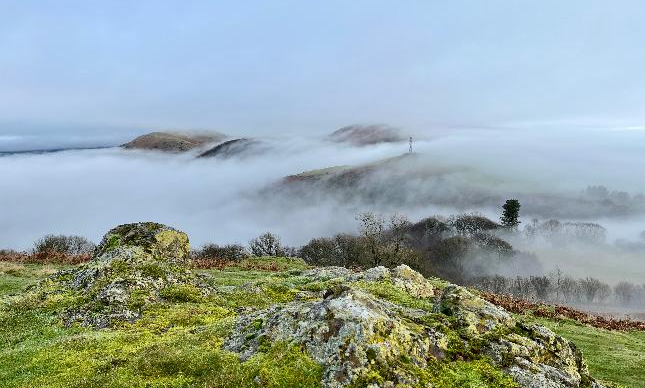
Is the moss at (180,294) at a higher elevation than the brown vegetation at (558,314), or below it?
higher

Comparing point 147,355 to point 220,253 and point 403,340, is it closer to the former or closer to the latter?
point 403,340

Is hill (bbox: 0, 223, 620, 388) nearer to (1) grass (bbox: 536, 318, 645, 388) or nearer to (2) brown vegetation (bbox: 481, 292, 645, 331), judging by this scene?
(1) grass (bbox: 536, 318, 645, 388)

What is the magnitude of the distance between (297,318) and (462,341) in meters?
5.24

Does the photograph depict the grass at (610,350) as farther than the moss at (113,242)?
No

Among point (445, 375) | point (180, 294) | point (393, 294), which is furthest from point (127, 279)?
point (445, 375)

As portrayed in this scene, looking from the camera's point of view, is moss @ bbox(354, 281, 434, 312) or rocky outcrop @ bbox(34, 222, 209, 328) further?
moss @ bbox(354, 281, 434, 312)

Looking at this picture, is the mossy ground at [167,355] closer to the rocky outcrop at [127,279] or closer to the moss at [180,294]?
the moss at [180,294]

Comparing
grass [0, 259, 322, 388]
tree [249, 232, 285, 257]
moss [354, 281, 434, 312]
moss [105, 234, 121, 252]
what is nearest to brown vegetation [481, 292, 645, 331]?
moss [354, 281, 434, 312]

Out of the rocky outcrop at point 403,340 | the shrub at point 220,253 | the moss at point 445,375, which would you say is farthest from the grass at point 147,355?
the shrub at point 220,253

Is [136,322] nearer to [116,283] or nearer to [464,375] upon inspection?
[116,283]

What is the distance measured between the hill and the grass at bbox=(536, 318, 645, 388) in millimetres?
14516

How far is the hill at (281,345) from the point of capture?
12.9m

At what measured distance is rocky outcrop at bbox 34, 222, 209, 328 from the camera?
21.1 metres

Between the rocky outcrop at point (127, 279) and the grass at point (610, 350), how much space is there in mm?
24365
